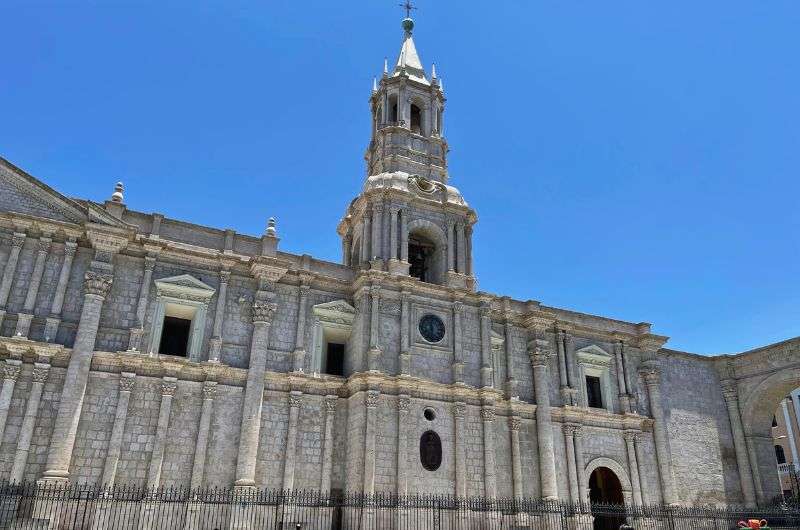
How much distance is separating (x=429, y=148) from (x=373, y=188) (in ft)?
15.6

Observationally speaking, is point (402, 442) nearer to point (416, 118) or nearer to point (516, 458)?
point (516, 458)

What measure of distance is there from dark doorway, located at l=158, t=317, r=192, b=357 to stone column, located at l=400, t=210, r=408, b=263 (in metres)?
9.17

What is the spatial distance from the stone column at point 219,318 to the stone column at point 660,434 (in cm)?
2124

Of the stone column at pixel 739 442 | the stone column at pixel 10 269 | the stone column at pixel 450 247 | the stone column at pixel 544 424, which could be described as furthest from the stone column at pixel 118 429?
the stone column at pixel 739 442

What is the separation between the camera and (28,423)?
18641 millimetres

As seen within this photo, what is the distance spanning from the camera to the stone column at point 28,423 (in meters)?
18.1

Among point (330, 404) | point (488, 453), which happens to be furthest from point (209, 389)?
point (488, 453)

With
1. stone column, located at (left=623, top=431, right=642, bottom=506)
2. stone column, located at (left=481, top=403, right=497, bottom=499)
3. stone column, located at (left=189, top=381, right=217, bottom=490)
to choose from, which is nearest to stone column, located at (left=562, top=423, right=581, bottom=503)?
stone column, located at (left=623, top=431, right=642, bottom=506)

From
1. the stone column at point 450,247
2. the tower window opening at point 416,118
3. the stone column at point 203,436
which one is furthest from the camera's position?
the tower window opening at point 416,118

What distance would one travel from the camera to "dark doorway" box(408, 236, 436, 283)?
2872 centimetres

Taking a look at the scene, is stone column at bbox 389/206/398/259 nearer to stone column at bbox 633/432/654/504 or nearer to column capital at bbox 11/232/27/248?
column capital at bbox 11/232/27/248

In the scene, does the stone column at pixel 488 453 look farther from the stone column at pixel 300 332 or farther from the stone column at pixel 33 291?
the stone column at pixel 33 291

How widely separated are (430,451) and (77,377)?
12825 millimetres

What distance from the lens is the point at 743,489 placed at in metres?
31.4
